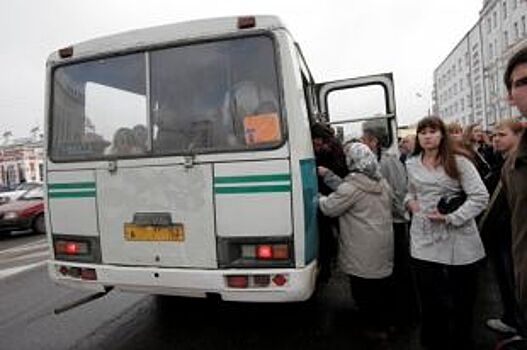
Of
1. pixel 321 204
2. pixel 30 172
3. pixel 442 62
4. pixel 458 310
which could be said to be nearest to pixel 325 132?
pixel 321 204

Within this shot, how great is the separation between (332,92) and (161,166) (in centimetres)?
364

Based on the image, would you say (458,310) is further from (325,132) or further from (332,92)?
(332,92)

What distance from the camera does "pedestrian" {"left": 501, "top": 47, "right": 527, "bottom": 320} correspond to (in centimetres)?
224

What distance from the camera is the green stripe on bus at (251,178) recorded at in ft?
14.9

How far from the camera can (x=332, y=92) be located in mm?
7895

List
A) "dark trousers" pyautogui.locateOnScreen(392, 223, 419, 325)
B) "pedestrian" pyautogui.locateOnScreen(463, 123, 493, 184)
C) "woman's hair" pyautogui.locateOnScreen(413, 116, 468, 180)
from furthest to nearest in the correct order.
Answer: "pedestrian" pyautogui.locateOnScreen(463, 123, 493, 184)
"dark trousers" pyautogui.locateOnScreen(392, 223, 419, 325)
"woman's hair" pyautogui.locateOnScreen(413, 116, 468, 180)

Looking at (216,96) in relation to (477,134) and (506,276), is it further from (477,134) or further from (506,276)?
(477,134)

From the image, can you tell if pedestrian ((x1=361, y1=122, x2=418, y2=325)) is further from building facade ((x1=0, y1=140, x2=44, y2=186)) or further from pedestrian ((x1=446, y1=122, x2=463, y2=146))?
building facade ((x1=0, y1=140, x2=44, y2=186))

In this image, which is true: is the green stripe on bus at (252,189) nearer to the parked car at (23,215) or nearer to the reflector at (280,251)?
the reflector at (280,251)

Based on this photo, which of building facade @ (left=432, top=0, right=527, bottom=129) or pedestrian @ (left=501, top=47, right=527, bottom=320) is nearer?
pedestrian @ (left=501, top=47, right=527, bottom=320)

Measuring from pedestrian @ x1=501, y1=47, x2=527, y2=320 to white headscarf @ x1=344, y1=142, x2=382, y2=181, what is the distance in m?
2.82

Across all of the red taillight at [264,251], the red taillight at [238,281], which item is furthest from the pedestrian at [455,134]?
the red taillight at [238,281]

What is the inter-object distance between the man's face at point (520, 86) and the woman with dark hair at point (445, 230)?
2203mm

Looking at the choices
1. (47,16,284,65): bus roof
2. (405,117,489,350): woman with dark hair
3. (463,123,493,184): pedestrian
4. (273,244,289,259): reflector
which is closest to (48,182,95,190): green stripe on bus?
(47,16,284,65): bus roof
